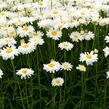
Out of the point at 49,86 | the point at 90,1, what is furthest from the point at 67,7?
the point at 49,86

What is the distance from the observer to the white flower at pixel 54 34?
3648 millimetres

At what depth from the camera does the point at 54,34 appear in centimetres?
368

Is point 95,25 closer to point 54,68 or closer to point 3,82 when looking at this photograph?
point 54,68

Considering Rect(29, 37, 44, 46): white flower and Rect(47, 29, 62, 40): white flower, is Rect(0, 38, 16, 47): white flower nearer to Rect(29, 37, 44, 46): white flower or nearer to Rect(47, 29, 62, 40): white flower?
Rect(29, 37, 44, 46): white flower

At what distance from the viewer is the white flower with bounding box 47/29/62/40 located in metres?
3.65

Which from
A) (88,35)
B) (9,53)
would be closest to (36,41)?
(9,53)

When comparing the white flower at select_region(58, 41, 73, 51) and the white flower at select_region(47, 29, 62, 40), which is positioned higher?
the white flower at select_region(47, 29, 62, 40)

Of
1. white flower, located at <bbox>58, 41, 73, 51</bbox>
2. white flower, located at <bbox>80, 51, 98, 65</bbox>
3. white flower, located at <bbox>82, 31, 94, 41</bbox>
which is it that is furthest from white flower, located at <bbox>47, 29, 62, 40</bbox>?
white flower, located at <bbox>80, 51, 98, 65</bbox>

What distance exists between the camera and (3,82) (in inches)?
143

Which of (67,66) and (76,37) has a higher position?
(76,37)

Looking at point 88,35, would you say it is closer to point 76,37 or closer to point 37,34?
point 76,37

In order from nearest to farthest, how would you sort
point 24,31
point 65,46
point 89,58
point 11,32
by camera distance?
point 89,58 < point 65,46 < point 24,31 < point 11,32

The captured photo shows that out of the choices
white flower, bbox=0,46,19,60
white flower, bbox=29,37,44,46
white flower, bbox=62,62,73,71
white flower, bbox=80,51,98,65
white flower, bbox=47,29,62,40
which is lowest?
white flower, bbox=62,62,73,71

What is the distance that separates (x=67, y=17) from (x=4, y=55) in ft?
2.81
